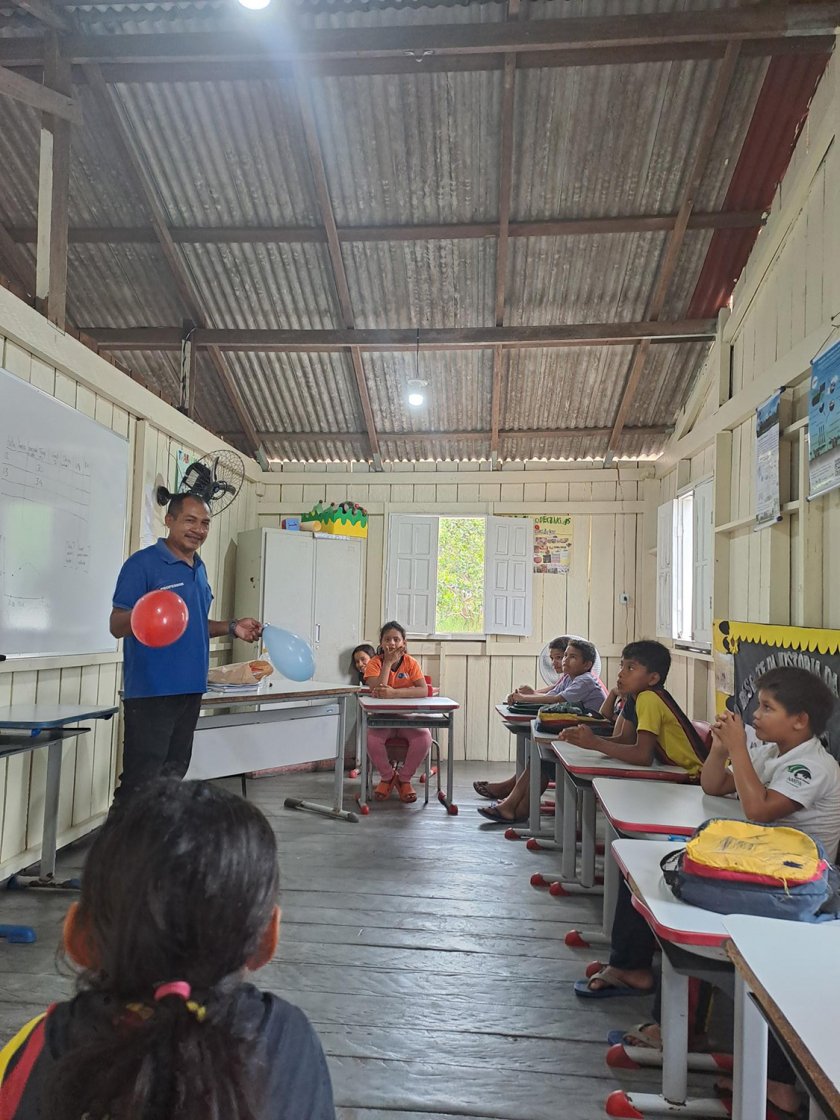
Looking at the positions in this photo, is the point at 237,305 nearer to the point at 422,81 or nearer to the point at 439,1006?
the point at 422,81

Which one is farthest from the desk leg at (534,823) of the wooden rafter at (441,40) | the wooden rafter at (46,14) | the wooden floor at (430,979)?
the wooden rafter at (46,14)

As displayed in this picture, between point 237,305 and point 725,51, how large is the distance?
3.54 m

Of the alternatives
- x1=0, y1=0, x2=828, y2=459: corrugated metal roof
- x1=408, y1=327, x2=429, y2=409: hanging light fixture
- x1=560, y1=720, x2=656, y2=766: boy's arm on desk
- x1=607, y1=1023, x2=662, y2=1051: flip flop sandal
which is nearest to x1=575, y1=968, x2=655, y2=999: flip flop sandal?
x1=607, y1=1023, x2=662, y2=1051: flip flop sandal

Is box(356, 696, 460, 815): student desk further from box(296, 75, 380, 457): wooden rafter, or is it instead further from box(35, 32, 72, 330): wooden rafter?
box(35, 32, 72, 330): wooden rafter

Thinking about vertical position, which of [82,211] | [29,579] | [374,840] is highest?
[82,211]

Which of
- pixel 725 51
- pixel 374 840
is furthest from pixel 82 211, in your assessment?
pixel 374 840

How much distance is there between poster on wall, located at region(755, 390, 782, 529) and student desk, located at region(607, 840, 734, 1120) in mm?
2158

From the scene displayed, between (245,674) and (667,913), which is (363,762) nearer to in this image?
(245,674)

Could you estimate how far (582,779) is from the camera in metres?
3.21

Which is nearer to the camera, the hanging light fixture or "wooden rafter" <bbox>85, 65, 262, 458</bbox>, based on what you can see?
"wooden rafter" <bbox>85, 65, 262, 458</bbox>

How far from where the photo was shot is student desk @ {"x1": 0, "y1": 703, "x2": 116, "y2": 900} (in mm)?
2957

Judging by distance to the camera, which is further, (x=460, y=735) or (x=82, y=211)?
(x=460, y=735)

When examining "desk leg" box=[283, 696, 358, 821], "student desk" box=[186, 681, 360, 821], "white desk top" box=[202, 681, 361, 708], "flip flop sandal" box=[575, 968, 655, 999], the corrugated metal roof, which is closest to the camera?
"flip flop sandal" box=[575, 968, 655, 999]

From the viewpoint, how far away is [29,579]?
353cm
